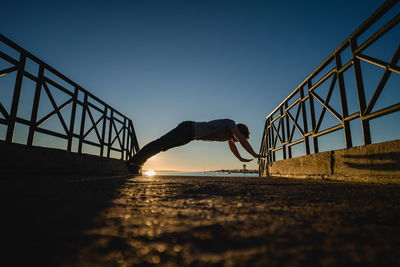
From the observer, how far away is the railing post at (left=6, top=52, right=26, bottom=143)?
3.03m

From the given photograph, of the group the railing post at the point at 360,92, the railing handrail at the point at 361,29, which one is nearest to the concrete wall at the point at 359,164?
the railing post at the point at 360,92

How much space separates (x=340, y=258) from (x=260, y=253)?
0.15 m

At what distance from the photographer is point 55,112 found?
415cm

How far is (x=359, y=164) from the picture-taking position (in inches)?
96.6

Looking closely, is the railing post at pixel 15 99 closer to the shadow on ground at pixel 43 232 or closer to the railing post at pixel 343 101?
the shadow on ground at pixel 43 232

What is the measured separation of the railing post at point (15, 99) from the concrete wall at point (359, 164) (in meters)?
4.52

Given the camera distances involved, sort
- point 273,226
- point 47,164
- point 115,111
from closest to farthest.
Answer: point 273,226, point 47,164, point 115,111

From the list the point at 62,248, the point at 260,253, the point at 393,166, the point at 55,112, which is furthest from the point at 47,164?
the point at 393,166

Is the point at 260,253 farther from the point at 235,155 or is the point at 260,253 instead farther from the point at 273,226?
the point at 235,155

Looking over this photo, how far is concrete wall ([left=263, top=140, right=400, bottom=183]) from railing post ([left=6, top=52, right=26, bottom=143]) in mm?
4524

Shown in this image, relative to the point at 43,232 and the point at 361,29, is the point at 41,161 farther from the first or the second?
the point at 361,29

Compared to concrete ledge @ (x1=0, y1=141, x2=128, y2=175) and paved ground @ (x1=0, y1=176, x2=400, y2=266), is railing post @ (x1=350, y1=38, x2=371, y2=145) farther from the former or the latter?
concrete ledge @ (x1=0, y1=141, x2=128, y2=175)

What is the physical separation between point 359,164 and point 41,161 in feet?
14.5

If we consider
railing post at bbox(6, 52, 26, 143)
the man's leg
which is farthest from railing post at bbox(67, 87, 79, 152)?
the man's leg
